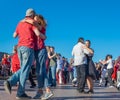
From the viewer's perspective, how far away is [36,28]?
1083 cm

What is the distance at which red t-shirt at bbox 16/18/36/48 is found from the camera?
1085cm

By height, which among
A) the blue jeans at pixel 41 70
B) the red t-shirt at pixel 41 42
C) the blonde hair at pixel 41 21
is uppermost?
the blonde hair at pixel 41 21

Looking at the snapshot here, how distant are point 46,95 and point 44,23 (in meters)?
1.74

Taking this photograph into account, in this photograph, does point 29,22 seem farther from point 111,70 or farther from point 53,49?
point 111,70

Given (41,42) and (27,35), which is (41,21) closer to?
(41,42)

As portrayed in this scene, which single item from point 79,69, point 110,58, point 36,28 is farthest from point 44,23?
point 110,58

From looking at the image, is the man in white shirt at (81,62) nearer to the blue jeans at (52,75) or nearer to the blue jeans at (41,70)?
the blue jeans at (41,70)

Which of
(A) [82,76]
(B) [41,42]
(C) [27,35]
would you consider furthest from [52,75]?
(C) [27,35]

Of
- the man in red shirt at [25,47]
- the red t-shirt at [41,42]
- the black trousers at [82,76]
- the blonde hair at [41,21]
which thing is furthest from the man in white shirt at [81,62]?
the man in red shirt at [25,47]

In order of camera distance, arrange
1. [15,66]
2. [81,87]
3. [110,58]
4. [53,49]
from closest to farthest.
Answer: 1. [81,87]
2. [15,66]
3. [53,49]
4. [110,58]

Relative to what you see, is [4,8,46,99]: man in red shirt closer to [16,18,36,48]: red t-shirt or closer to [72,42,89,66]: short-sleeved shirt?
[16,18,36,48]: red t-shirt

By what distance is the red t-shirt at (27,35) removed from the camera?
10.9 metres

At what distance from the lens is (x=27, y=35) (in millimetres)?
10875

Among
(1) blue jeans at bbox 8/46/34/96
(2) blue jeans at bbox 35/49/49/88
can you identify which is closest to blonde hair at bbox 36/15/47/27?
(2) blue jeans at bbox 35/49/49/88
